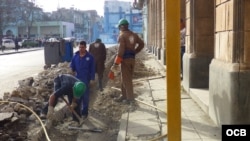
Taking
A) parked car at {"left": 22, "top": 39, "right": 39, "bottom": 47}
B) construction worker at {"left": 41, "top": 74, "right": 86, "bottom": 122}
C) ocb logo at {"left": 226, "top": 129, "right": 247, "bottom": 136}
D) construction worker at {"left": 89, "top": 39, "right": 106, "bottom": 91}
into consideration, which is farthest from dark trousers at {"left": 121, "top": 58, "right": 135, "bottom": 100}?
parked car at {"left": 22, "top": 39, "right": 39, "bottom": 47}

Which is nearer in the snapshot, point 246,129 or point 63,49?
point 246,129

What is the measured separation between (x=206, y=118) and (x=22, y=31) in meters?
86.3

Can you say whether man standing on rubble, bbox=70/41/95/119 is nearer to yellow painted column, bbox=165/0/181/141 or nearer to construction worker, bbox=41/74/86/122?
construction worker, bbox=41/74/86/122

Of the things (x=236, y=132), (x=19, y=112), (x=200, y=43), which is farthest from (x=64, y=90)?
(x=236, y=132)

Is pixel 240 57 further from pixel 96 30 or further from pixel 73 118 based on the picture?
pixel 96 30

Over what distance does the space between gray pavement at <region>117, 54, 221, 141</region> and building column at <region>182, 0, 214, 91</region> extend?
47 cm

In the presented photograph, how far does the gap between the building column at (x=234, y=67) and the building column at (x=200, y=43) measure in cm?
265

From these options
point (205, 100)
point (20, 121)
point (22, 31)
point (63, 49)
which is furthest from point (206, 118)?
point (22, 31)

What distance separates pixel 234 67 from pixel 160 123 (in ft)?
5.65

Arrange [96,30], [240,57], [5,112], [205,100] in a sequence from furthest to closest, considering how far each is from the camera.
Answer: [96,30] → [5,112] → [205,100] → [240,57]

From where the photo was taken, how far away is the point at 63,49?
1895 centimetres

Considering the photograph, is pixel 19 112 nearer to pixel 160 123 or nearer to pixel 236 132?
pixel 160 123

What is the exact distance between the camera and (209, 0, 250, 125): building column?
15.4 feet

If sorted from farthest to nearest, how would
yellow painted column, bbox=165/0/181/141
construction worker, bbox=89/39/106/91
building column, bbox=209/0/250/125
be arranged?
construction worker, bbox=89/39/106/91, building column, bbox=209/0/250/125, yellow painted column, bbox=165/0/181/141
